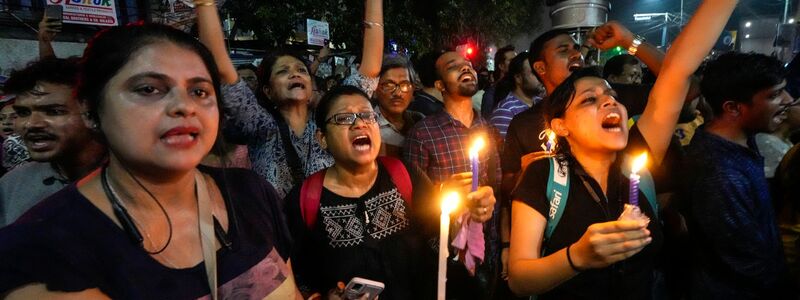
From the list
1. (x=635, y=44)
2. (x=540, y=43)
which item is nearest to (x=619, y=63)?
(x=540, y=43)

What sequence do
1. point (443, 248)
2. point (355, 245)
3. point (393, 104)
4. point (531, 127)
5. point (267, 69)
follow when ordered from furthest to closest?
point (393, 104)
point (267, 69)
point (531, 127)
point (355, 245)
point (443, 248)

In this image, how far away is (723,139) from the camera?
2.93 m

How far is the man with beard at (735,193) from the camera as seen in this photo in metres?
2.72

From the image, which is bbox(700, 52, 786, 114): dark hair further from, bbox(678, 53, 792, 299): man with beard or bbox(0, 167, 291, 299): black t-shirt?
bbox(0, 167, 291, 299): black t-shirt

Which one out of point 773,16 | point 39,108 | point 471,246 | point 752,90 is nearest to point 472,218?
point 471,246

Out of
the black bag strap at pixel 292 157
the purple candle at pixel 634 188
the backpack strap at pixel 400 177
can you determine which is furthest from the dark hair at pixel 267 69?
the purple candle at pixel 634 188

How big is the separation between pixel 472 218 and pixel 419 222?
50 centimetres

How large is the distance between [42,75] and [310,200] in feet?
5.49

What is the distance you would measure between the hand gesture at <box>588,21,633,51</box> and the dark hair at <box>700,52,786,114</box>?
2.17ft

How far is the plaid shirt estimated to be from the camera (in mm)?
4090

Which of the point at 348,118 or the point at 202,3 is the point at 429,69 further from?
the point at 202,3

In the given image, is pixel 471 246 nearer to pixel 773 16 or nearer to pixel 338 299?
pixel 338 299

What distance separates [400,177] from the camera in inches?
112

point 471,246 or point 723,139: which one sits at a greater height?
point 723,139
